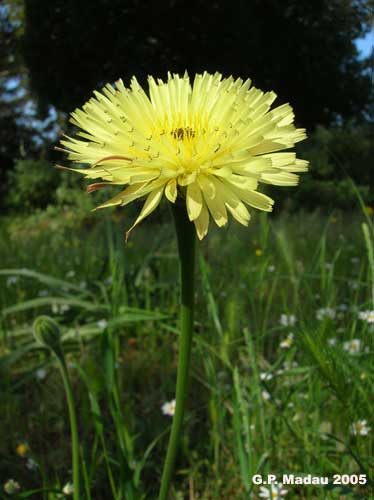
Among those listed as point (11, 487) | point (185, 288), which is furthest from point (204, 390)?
point (185, 288)

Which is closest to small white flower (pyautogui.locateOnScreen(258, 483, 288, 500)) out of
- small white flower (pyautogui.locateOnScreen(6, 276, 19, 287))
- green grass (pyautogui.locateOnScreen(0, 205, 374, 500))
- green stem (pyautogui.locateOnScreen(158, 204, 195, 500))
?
green grass (pyautogui.locateOnScreen(0, 205, 374, 500))

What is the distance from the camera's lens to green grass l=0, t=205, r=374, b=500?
2.74 ft

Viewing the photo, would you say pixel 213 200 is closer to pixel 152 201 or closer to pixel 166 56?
pixel 152 201

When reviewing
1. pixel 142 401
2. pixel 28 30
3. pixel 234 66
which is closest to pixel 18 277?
pixel 142 401

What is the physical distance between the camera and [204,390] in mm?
1334

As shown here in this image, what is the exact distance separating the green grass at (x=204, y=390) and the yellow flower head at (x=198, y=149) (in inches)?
8.6

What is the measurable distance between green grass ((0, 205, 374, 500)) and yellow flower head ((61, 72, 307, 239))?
0.22 meters

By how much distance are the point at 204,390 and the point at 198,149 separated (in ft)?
2.97

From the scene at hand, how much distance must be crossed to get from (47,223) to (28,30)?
3251 mm

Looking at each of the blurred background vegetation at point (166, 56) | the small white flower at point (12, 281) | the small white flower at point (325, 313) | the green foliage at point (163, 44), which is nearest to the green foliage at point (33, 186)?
the blurred background vegetation at point (166, 56)

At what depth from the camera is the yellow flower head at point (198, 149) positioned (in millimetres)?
535

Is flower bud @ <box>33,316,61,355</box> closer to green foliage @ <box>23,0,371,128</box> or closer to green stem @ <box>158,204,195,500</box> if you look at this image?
green stem @ <box>158,204,195,500</box>

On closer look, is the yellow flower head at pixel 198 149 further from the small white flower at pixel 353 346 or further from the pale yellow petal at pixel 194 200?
the small white flower at pixel 353 346

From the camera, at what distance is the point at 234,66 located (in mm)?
6555
